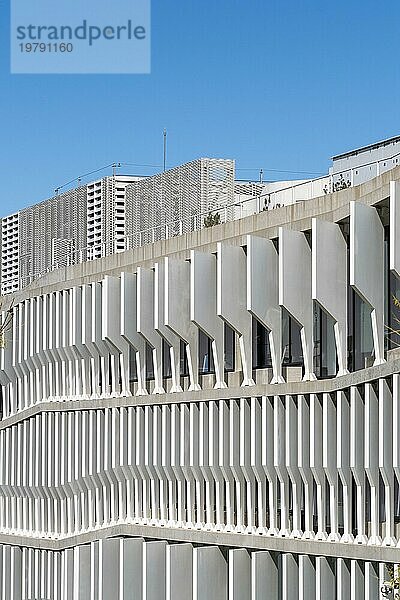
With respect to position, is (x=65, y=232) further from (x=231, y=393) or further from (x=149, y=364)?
(x=231, y=393)

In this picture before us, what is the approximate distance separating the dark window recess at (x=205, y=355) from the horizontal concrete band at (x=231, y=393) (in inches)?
29.3

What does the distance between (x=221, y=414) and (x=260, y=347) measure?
1.75 m

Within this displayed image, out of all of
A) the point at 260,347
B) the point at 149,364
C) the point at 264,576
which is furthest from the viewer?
the point at 149,364

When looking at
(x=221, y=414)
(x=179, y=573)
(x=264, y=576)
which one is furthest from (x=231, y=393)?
(x=179, y=573)

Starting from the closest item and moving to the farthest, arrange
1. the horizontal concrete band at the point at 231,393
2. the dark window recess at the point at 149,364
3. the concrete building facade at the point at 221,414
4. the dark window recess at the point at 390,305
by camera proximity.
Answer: the horizontal concrete band at the point at 231,393 → the dark window recess at the point at 390,305 → the concrete building facade at the point at 221,414 → the dark window recess at the point at 149,364

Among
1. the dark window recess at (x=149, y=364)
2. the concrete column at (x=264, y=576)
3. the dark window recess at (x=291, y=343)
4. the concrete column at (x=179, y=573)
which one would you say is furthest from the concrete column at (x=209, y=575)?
the dark window recess at (x=149, y=364)

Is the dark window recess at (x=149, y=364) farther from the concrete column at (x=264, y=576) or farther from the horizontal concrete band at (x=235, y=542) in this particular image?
the concrete column at (x=264, y=576)

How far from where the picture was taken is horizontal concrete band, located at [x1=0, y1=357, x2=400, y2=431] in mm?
27391

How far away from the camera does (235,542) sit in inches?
1286

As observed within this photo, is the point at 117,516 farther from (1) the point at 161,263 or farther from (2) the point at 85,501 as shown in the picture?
(1) the point at 161,263

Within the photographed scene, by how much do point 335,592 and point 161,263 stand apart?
33.7 ft

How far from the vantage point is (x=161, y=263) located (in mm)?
36406

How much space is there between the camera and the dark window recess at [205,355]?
116ft

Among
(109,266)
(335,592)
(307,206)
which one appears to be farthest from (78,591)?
(307,206)
